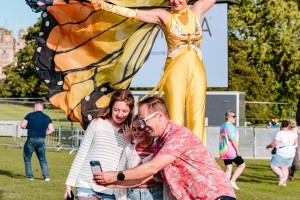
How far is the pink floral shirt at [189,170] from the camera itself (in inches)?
217

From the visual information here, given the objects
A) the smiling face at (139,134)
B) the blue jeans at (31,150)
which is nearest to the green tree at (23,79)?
the blue jeans at (31,150)

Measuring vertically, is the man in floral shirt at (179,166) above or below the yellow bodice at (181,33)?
below

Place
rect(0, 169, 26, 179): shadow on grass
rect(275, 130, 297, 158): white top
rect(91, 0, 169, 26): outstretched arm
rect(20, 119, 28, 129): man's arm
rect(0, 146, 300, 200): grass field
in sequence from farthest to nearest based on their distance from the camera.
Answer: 1. rect(0, 169, 26, 179): shadow on grass
2. rect(275, 130, 297, 158): white top
3. rect(20, 119, 28, 129): man's arm
4. rect(0, 146, 300, 200): grass field
5. rect(91, 0, 169, 26): outstretched arm

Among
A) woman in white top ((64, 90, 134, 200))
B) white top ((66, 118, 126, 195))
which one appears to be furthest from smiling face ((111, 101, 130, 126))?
white top ((66, 118, 126, 195))

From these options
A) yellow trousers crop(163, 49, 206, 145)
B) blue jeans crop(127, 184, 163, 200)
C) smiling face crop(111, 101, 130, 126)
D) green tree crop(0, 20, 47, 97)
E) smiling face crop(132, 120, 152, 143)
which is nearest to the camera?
smiling face crop(132, 120, 152, 143)

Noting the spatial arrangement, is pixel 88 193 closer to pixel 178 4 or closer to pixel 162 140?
pixel 162 140

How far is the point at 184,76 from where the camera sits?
7.57m

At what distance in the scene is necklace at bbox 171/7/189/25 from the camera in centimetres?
762

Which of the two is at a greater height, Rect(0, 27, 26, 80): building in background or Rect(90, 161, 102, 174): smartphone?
Rect(0, 27, 26, 80): building in background

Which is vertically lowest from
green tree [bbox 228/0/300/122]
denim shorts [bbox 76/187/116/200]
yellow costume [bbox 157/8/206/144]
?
denim shorts [bbox 76/187/116/200]

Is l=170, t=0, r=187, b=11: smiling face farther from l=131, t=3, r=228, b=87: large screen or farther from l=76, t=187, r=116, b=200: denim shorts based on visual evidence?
l=131, t=3, r=228, b=87: large screen

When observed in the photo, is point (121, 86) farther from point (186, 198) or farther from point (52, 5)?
point (186, 198)

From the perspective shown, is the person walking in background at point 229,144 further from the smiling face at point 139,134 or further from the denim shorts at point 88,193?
the smiling face at point 139,134

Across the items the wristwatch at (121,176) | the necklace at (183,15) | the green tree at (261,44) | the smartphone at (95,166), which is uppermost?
the green tree at (261,44)
